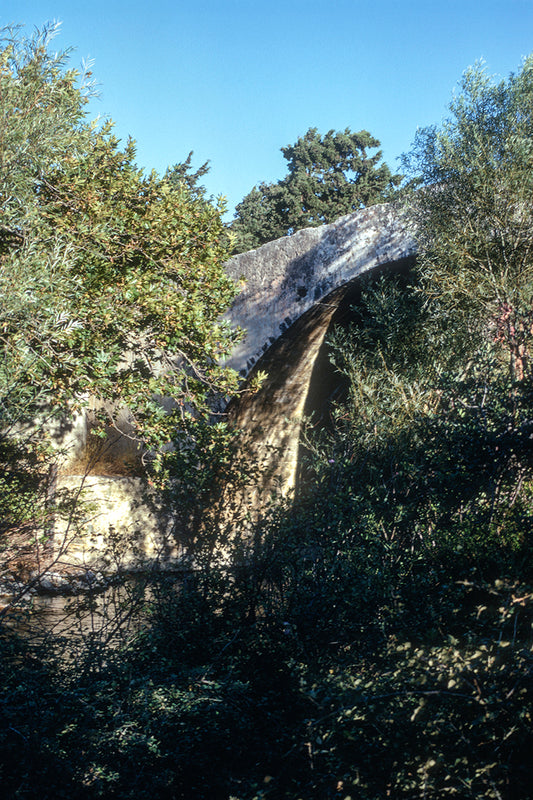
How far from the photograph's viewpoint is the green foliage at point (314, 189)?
61.9 ft

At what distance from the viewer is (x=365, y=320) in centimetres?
802

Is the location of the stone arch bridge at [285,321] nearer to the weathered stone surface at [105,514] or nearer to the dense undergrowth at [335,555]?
the weathered stone surface at [105,514]

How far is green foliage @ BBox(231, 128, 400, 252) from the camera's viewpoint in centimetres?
1888

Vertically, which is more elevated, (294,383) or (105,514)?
(294,383)

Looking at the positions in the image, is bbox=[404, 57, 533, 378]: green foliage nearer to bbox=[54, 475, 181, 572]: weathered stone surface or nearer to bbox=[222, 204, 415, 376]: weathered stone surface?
bbox=[222, 204, 415, 376]: weathered stone surface

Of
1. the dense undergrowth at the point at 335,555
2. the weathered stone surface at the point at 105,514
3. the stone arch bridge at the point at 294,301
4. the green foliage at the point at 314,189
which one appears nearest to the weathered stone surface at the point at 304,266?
the stone arch bridge at the point at 294,301

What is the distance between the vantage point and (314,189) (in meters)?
19.6

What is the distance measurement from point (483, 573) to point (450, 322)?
3.44 metres

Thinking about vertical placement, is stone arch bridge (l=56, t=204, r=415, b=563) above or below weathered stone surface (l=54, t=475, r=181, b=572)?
above

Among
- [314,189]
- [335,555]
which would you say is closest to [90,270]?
[335,555]

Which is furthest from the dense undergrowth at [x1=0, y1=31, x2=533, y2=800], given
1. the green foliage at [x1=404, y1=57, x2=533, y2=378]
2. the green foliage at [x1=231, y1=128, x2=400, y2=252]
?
the green foliage at [x1=231, y1=128, x2=400, y2=252]

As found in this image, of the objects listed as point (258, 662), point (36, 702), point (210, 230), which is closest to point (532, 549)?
point (258, 662)

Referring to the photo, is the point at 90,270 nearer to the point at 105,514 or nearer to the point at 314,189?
the point at 105,514

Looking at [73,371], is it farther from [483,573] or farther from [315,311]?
[315,311]
